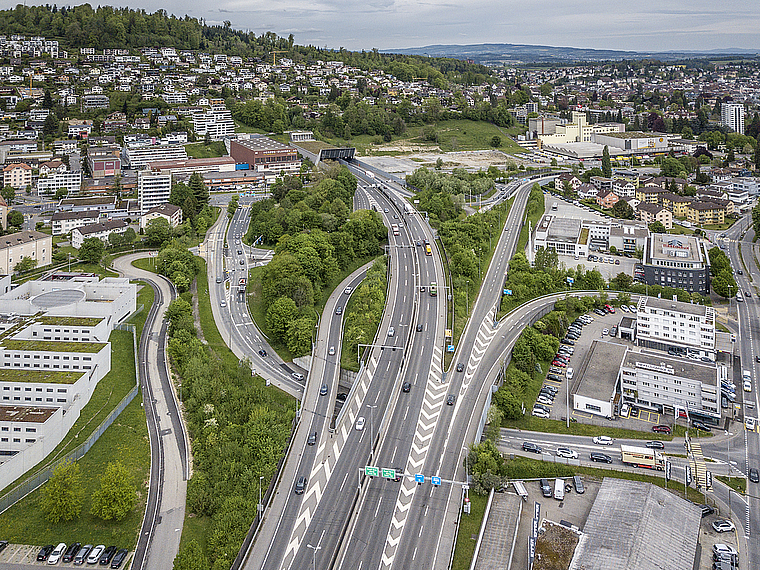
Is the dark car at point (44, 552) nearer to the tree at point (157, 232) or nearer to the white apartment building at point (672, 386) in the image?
the white apartment building at point (672, 386)

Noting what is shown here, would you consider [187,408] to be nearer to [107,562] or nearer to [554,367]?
[107,562]

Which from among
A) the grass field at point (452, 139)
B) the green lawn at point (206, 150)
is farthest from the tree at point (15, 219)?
the grass field at point (452, 139)

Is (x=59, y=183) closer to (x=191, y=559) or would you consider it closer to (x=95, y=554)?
(x=95, y=554)

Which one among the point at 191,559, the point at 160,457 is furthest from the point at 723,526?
the point at 160,457

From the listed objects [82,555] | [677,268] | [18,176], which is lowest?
[82,555]

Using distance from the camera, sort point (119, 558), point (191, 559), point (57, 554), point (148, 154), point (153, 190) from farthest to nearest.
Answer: point (148, 154)
point (153, 190)
point (57, 554)
point (119, 558)
point (191, 559)

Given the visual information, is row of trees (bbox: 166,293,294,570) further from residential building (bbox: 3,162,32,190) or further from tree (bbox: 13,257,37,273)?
residential building (bbox: 3,162,32,190)

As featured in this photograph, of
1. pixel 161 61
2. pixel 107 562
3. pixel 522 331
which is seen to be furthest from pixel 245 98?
pixel 107 562

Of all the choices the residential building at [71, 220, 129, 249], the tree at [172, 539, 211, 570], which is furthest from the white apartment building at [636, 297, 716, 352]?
the residential building at [71, 220, 129, 249]
